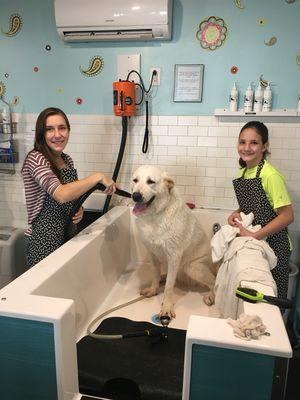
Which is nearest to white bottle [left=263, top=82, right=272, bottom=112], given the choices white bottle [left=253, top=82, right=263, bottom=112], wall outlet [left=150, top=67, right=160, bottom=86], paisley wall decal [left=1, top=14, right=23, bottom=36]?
white bottle [left=253, top=82, right=263, bottom=112]

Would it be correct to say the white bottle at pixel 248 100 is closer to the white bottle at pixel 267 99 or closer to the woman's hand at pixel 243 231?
the white bottle at pixel 267 99

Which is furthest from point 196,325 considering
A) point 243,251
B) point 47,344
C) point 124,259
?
point 124,259

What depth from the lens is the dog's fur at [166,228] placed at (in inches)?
77.8

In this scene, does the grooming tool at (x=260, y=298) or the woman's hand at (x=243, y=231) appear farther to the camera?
the woman's hand at (x=243, y=231)

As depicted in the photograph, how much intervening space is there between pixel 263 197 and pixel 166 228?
617mm

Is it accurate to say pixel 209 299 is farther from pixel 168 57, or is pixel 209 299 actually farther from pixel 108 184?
pixel 168 57

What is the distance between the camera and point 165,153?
2.89 metres

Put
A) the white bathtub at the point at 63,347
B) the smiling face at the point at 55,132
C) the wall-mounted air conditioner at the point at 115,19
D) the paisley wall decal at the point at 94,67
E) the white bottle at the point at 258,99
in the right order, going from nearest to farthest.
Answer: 1. the white bathtub at the point at 63,347
2. the smiling face at the point at 55,132
3. the wall-mounted air conditioner at the point at 115,19
4. the white bottle at the point at 258,99
5. the paisley wall decal at the point at 94,67

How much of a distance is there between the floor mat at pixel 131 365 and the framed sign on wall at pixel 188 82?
1.83 metres

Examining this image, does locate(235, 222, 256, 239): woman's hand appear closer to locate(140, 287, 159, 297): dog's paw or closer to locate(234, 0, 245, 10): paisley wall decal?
locate(140, 287, 159, 297): dog's paw

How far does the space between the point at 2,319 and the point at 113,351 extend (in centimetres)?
79

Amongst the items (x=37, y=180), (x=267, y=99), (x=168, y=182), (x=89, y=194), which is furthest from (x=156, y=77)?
(x=37, y=180)

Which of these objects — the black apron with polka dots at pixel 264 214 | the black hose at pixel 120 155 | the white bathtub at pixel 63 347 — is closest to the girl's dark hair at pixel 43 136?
the white bathtub at pixel 63 347

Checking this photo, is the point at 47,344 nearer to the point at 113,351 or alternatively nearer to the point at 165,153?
the point at 113,351
